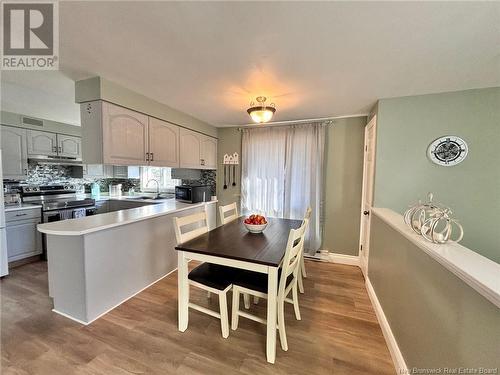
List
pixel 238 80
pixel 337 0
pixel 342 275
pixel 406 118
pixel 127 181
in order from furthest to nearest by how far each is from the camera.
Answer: pixel 127 181 < pixel 342 275 < pixel 406 118 < pixel 238 80 < pixel 337 0

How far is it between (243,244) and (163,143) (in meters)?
1.87

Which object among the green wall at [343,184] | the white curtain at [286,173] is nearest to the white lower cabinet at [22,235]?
the white curtain at [286,173]

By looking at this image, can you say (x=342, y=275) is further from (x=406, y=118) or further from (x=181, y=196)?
(x=181, y=196)

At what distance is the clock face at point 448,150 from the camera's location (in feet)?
7.18

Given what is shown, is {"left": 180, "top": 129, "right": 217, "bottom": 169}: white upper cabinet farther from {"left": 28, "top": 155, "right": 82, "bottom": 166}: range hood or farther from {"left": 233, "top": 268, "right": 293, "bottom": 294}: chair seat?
{"left": 28, "top": 155, "right": 82, "bottom": 166}: range hood

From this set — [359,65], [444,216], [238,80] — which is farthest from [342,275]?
[238,80]

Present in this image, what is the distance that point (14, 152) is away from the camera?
3117 mm

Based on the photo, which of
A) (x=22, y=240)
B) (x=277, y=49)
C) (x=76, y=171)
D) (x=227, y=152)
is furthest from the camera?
(x=76, y=171)

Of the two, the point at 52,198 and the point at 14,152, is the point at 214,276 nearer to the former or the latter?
the point at 52,198

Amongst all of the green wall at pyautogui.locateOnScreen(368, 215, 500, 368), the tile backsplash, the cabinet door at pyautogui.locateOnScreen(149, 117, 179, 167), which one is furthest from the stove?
the green wall at pyautogui.locateOnScreen(368, 215, 500, 368)

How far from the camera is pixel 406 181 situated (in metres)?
2.34

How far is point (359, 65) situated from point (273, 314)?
2.05 m

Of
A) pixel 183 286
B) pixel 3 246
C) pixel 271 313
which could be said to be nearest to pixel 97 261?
pixel 183 286

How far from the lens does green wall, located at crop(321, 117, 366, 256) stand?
10.1ft
